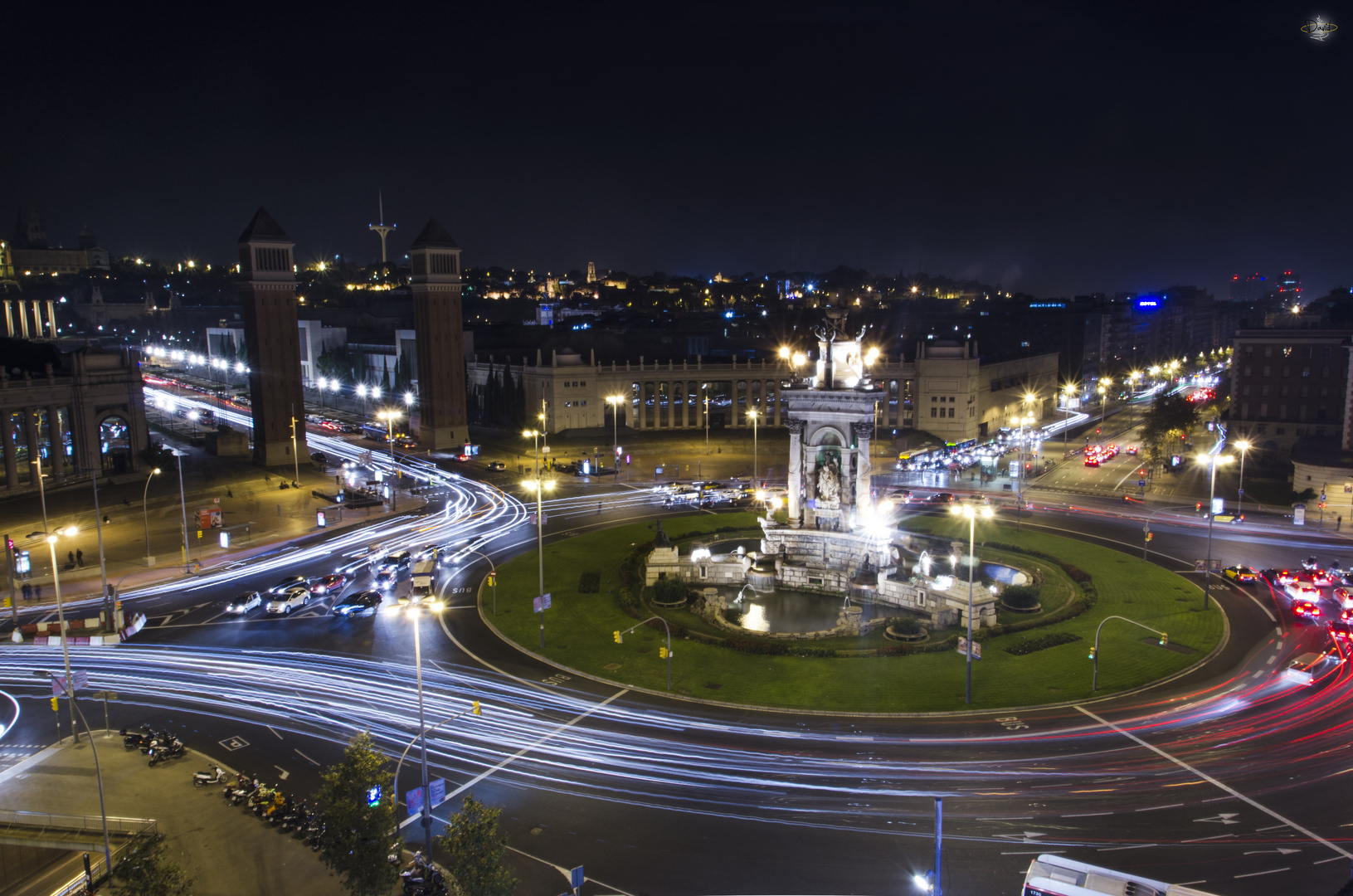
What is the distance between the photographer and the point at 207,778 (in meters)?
27.2

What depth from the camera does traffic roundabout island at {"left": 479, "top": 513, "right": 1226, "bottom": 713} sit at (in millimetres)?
35062

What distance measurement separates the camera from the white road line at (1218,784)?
23672 millimetres

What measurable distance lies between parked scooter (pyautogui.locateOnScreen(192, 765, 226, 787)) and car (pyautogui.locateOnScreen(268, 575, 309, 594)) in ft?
66.4

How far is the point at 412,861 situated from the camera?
2294cm

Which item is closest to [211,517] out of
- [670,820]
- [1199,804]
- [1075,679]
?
[670,820]

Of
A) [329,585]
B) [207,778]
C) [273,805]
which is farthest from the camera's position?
[329,585]

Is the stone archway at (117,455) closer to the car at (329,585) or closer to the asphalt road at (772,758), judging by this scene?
the car at (329,585)

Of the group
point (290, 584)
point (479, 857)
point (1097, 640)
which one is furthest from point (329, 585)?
point (1097, 640)

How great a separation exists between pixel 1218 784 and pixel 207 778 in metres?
34.0

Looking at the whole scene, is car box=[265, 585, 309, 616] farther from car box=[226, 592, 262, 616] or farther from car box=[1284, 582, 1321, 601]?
car box=[1284, 582, 1321, 601]

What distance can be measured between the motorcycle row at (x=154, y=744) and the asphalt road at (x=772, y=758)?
2.62 ft

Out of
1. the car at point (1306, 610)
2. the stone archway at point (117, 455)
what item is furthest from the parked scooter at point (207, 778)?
the stone archway at point (117, 455)

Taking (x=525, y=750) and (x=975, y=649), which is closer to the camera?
(x=525, y=750)

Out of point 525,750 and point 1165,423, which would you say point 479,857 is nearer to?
point 525,750
